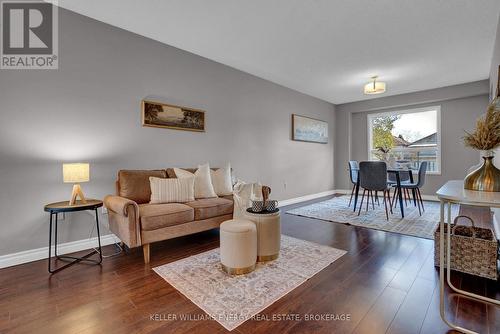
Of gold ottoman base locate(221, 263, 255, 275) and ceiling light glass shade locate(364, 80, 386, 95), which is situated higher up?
ceiling light glass shade locate(364, 80, 386, 95)

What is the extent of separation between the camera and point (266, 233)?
86.6 inches

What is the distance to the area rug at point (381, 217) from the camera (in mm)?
3239

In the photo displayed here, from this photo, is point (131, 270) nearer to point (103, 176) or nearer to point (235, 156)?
point (103, 176)

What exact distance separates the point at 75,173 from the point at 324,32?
315 cm

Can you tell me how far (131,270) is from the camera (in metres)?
2.11

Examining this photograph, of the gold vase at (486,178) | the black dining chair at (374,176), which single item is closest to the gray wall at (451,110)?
the black dining chair at (374,176)

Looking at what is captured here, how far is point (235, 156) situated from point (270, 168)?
3.13 feet

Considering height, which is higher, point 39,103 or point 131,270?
point 39,103

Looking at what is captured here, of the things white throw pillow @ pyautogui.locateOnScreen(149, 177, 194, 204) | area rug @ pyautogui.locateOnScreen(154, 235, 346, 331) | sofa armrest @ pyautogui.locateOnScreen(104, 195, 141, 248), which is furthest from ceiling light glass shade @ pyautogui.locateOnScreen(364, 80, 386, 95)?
sofa armrest @ pyautogui.locateOnScreen(104, 195, 141, 248)

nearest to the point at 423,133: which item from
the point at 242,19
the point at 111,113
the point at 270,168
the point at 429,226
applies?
the point at 429,226

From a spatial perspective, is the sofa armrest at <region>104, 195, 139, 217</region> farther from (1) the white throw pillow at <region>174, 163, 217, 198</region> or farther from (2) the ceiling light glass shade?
(2) the ceiling light glass shade

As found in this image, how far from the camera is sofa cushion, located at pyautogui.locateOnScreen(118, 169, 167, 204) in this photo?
8.62 ft

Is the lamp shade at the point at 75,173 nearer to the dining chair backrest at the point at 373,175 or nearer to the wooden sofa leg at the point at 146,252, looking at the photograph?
the wooden sofa leg at the point at 146,252

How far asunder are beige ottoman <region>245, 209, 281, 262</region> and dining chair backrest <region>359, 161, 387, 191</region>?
8.03 feet
